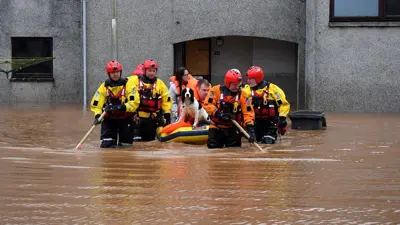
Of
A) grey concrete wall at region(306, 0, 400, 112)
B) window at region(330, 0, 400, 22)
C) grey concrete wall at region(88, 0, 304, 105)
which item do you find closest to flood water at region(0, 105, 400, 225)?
grey concrete wall at region(306, 0, 400, 112)

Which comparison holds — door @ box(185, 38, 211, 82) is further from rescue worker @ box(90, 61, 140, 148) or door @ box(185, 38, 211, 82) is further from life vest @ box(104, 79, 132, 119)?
life vest @ box(104, 79, 132, 119)

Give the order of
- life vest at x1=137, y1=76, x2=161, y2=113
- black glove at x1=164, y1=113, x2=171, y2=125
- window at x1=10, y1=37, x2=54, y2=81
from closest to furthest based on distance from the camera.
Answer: life vest at x1=137, y1=76, x2=161, y2=113 → black glove at x1=164, y1=113, x2=171, y2=125 → window at x1=10, y1=37, x2=54, y2=81

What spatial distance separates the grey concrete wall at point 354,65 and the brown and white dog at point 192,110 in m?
8.07

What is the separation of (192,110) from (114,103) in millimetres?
1684

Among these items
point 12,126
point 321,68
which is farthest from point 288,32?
point 12,126

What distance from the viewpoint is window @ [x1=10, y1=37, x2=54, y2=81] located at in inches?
1037

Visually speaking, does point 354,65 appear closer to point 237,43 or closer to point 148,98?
point 237,43

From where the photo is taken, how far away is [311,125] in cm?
1702

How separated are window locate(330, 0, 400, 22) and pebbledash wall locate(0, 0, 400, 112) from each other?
19 centimetres

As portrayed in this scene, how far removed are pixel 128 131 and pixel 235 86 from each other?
6.46 ft

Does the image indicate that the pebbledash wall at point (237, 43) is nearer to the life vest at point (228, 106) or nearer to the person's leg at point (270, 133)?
the person's leg at point (270, 133)

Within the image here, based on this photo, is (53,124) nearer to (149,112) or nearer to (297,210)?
(149,112)

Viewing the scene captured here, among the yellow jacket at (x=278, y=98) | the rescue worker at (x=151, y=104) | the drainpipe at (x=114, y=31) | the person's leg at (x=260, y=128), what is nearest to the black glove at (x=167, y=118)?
the rescue worker at (x=151, y=104)

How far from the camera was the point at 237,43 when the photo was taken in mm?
26516
